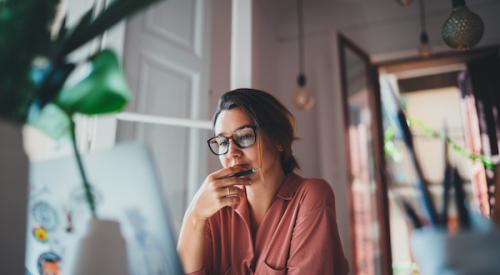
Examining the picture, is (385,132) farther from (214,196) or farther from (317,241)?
(214,196)

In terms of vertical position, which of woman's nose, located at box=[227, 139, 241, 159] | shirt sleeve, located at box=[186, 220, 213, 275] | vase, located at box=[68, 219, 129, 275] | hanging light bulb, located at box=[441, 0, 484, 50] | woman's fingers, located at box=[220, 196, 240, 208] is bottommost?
shirt sleeve, located at box=[186, 220, 213, 275]

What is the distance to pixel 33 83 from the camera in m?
0.37

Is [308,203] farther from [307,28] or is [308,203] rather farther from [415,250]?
[307,28]

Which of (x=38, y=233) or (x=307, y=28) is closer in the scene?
(x=38, y=233)

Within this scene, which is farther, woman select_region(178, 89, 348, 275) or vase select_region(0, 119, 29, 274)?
woman select_region(178, 89, 348, 275)

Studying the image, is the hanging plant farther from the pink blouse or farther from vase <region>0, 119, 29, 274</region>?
the pink blouse

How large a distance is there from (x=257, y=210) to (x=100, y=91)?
0.77 m

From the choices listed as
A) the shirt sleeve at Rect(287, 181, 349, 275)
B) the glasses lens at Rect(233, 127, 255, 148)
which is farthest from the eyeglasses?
the shirt sleeve at Rect(287, 181, 349, 275)

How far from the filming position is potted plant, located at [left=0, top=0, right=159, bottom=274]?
1.12 feet

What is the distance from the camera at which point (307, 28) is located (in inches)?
140

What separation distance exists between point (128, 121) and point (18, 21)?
1083mm

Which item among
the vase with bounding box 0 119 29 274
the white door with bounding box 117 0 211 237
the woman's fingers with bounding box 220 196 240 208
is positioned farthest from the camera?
the white door with bounding box 117 0 211 237

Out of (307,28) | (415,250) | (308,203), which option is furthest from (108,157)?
(307,28)

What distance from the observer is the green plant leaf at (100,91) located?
347 mm
